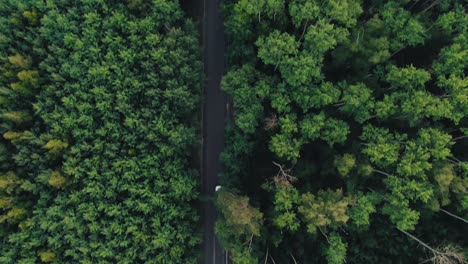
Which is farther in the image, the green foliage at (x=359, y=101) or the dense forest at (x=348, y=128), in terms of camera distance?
the green foliage at (x=359, y=101)

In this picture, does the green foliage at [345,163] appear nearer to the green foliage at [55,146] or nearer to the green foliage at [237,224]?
the green foliage at [237,224]

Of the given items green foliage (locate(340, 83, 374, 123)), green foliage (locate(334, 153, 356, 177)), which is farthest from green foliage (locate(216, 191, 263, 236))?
green foliage (locate(340, 83, 374, 123))

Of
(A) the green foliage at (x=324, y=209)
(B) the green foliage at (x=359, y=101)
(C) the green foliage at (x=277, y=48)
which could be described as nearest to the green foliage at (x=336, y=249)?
(A) the green foliage at (x=324, y=209)

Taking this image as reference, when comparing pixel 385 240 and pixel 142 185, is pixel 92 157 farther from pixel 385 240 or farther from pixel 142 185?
pixel 385 240

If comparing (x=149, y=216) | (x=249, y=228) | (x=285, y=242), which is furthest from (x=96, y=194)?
(x=285, y=242)

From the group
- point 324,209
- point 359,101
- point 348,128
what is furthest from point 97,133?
point 359,101

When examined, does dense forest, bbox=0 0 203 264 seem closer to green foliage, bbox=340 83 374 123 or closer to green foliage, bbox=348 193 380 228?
green foliage, bbox=340 83 374 123
